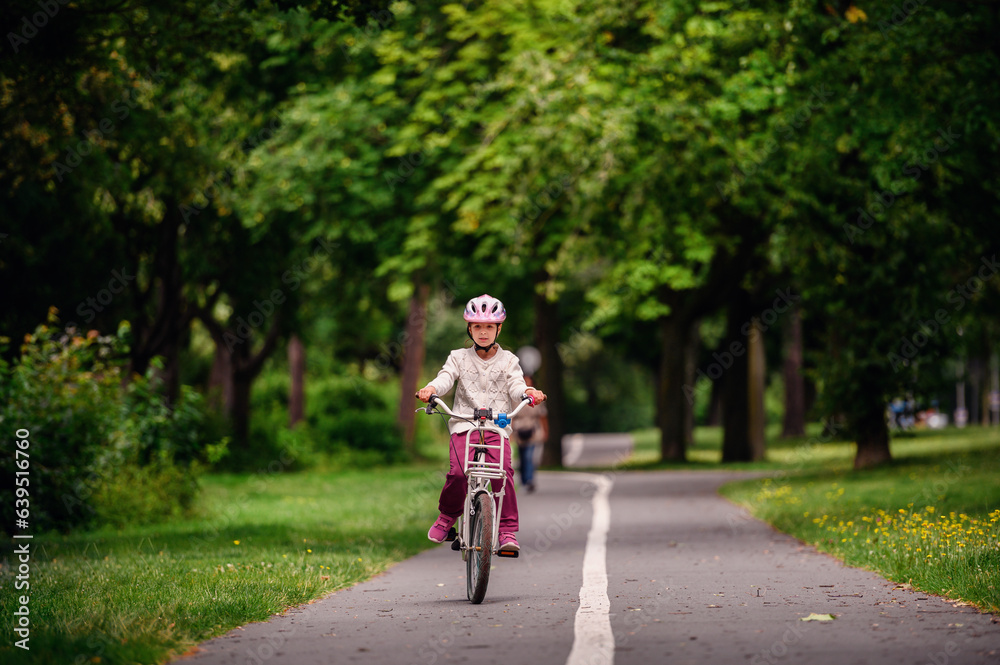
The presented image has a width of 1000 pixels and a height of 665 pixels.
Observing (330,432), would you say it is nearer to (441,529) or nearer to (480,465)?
(441,529)

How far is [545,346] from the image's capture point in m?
32.2

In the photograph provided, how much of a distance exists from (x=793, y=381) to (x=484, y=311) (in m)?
33.8

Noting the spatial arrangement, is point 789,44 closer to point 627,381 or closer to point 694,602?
point 694,602

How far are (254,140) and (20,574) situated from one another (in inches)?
690

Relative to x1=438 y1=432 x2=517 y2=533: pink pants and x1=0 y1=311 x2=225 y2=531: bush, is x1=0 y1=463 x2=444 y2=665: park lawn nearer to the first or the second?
x1=0 y1=311 x2=225 y2=531: bush

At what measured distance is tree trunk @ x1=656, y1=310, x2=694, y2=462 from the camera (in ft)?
103

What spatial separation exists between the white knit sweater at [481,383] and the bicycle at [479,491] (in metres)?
0.15

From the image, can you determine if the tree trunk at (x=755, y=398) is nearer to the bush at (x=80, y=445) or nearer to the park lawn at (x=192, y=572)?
the park lawn at (x=192, y=572)

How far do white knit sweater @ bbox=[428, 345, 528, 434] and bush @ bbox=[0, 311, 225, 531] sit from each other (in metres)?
7.67

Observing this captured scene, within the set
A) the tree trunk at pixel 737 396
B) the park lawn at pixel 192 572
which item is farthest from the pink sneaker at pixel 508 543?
the tree trunk at pixel 737 396

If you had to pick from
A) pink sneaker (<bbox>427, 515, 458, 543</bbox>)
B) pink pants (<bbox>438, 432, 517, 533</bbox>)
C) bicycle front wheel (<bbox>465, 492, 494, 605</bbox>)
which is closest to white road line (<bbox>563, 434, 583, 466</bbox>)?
pink sneaker (<bbox>427, 515, 458, 543</bbox>)

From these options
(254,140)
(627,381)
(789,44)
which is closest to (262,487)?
(254,140)

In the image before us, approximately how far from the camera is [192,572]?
380 inches

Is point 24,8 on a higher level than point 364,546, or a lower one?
higher
